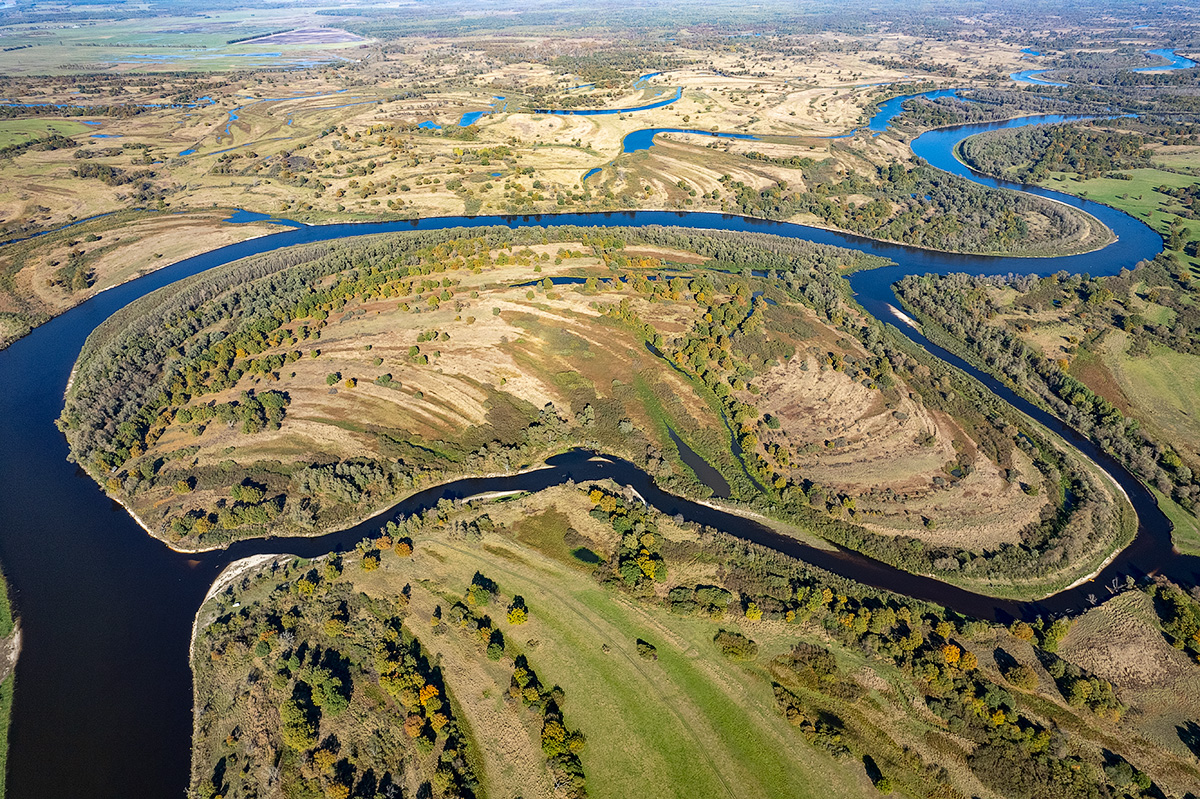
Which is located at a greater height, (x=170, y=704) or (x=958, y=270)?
(x=958, y=270)

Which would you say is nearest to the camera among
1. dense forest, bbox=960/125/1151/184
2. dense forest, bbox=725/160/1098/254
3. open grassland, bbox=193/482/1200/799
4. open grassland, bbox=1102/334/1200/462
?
open grassland, bbox=193/482/1200/799

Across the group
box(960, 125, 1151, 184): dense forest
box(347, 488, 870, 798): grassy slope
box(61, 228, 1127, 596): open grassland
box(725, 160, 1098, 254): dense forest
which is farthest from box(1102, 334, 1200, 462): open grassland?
box(960, 125, 1151, 184): dense forest

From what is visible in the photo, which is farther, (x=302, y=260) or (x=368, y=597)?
(x=302, y=260)

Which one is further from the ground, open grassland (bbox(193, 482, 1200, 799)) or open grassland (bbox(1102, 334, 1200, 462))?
open grassland (bbox(1102, 334, 1200, 462))

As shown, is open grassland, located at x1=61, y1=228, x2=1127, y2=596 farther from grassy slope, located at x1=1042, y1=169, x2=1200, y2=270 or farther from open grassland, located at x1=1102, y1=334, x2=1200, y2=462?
grassy slope, located at x1=1042, y1=169, x2=1200, y2=270

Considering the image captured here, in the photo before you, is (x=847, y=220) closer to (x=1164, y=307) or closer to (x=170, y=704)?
(x=1164, y=307)

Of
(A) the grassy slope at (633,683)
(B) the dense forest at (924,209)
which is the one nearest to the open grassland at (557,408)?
(A) the grassy slope at (633,683)

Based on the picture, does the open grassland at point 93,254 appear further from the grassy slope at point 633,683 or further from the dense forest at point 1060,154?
the dense forest at point 1060,154

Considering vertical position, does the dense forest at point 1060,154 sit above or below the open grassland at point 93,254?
above

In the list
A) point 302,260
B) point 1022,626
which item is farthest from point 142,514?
point 1022,626
